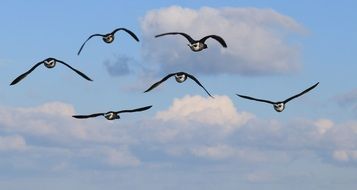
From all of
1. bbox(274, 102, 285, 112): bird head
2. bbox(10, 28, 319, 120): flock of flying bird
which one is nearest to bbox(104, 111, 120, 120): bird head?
bbox(10, 28, 319, 120): flock of flying bird

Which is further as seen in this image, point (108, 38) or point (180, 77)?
point (108, 38)

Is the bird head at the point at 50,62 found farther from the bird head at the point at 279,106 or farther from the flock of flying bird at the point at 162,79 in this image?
the bird head at the point at 279,106

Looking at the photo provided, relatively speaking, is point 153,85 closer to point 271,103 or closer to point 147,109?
point 147,109

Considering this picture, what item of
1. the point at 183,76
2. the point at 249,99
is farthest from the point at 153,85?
Result: the point at 249,99

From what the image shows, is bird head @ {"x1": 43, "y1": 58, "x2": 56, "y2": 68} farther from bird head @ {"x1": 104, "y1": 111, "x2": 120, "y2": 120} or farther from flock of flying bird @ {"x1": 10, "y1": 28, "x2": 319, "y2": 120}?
bird head @ {"x1": 104, "y1": 111, "x2": 120, "y2": 120}

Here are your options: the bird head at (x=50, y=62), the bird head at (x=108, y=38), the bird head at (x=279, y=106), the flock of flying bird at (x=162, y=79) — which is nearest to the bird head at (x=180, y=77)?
the flock of flying bird at (x=162, y=79)

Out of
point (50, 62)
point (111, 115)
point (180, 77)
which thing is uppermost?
point (50, 62)

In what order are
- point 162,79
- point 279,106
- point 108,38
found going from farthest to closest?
point 279,106 → point 108,38 → point 162,79

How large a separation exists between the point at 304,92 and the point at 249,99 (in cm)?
524

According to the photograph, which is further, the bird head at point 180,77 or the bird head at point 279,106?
the bird head at point 279,106

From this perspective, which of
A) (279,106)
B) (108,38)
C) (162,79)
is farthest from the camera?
(279,106)

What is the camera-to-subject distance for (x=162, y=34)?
5794 cm

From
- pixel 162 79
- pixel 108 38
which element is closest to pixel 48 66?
pixel 108 38

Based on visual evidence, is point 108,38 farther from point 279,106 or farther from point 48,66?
point 279,106
